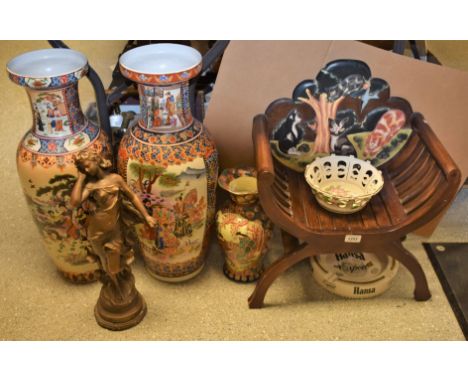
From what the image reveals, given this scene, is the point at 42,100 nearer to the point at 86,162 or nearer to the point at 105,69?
the point at 86,162

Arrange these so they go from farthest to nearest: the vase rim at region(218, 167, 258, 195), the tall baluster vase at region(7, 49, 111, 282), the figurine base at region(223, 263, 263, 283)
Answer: the figurine base at region(223, 263, 263, 283) < the vase rim at region(218, 167, 258, 195) < the tall baluster vase at region(7, 49, 111, 282)

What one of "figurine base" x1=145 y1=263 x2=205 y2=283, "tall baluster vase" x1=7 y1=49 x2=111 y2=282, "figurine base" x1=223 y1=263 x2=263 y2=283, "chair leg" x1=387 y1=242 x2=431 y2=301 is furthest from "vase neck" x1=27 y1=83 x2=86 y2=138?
"chair leg" x1=387 y1=242 x2=431 y2=301

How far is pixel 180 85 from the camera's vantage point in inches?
61.9

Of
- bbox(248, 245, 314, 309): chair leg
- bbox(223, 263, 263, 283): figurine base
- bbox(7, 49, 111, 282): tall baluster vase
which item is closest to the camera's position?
bbox(7, 49, 111, 282): tall baluster vase

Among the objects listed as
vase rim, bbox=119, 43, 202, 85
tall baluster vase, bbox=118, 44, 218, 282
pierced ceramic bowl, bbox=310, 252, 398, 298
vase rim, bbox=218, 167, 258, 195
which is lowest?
pierced ceramic bowl, bbox=310, 252, 398, 298

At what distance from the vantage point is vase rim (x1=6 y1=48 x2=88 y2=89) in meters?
1.49

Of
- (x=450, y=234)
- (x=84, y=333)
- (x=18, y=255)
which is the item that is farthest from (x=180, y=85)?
(x=450, y=234)

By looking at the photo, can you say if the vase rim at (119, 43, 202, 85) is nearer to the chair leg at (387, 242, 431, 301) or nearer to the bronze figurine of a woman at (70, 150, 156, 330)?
the bronze figurine of a woman at (70, 150, 156, 330)

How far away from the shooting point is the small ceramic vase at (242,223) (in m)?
1.74

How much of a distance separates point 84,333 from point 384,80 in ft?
4.78

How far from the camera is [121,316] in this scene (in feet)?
5.60

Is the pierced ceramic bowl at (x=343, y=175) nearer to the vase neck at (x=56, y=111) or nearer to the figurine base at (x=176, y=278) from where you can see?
the figurine base at (x=176, y=278)

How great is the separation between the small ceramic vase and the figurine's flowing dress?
394 mm

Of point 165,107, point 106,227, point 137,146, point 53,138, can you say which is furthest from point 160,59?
point 106,227
